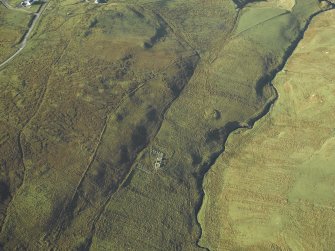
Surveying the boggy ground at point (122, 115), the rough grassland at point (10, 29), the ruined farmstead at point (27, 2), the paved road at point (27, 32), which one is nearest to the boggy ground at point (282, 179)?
the boggy ground at point (122, 115)

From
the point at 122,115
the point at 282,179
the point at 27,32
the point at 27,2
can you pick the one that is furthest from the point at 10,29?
the point at 282,179

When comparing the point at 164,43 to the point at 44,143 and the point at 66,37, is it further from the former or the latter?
the point at 44,143

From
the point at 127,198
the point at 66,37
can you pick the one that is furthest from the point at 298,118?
the point at 66,37

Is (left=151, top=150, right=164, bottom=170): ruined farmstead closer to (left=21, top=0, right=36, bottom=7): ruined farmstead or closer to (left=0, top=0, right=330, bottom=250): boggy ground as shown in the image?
(left=0, top=0, right=330, bottom=250): boggy ground

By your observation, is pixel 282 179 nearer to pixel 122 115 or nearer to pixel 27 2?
pixel 122 115

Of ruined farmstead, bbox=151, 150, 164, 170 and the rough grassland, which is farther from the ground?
the rough grassland

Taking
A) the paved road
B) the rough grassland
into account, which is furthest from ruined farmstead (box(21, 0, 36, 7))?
the rough grassland
